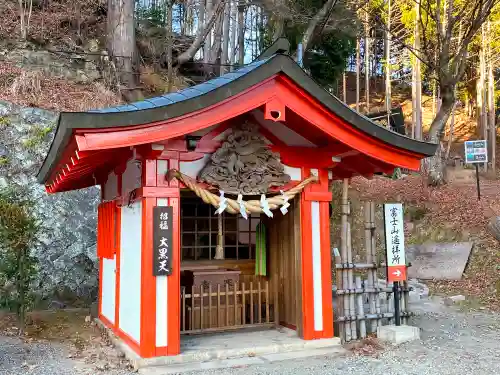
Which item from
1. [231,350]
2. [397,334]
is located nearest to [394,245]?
[397,334]

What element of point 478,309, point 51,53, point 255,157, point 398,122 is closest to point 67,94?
point 51,53

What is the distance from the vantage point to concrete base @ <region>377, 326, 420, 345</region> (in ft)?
21.0

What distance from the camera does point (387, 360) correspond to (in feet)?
18.8

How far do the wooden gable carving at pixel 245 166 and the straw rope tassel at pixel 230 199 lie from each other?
6.3 inches

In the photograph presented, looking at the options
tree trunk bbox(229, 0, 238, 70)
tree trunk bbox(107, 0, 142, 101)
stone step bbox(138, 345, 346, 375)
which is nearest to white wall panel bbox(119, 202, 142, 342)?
stone step bbox(138, 345, 346, 375)

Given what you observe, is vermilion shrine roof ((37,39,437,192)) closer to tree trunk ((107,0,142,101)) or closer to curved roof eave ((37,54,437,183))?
curved roof eave ((37,54,437,183))

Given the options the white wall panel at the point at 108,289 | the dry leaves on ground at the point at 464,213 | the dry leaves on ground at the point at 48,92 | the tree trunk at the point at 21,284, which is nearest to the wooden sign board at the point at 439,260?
the dry leaves on ground at the point at 464,213

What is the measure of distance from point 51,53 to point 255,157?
12626 millimetres

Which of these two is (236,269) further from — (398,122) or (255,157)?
(398,122)

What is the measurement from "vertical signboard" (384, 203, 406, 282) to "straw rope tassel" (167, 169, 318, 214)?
1437mm

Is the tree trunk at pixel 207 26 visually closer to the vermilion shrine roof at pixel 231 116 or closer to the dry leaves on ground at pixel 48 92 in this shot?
the dry leaves on ground at pixel 48 92

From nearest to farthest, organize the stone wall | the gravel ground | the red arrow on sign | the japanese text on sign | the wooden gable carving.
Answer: the gravel ground < the wooden gable carving < the red arrow on sign < the stone wall < the japanese text on sign

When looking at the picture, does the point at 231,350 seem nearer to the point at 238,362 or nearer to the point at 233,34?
the point at 238,362

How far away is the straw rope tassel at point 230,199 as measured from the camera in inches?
221
